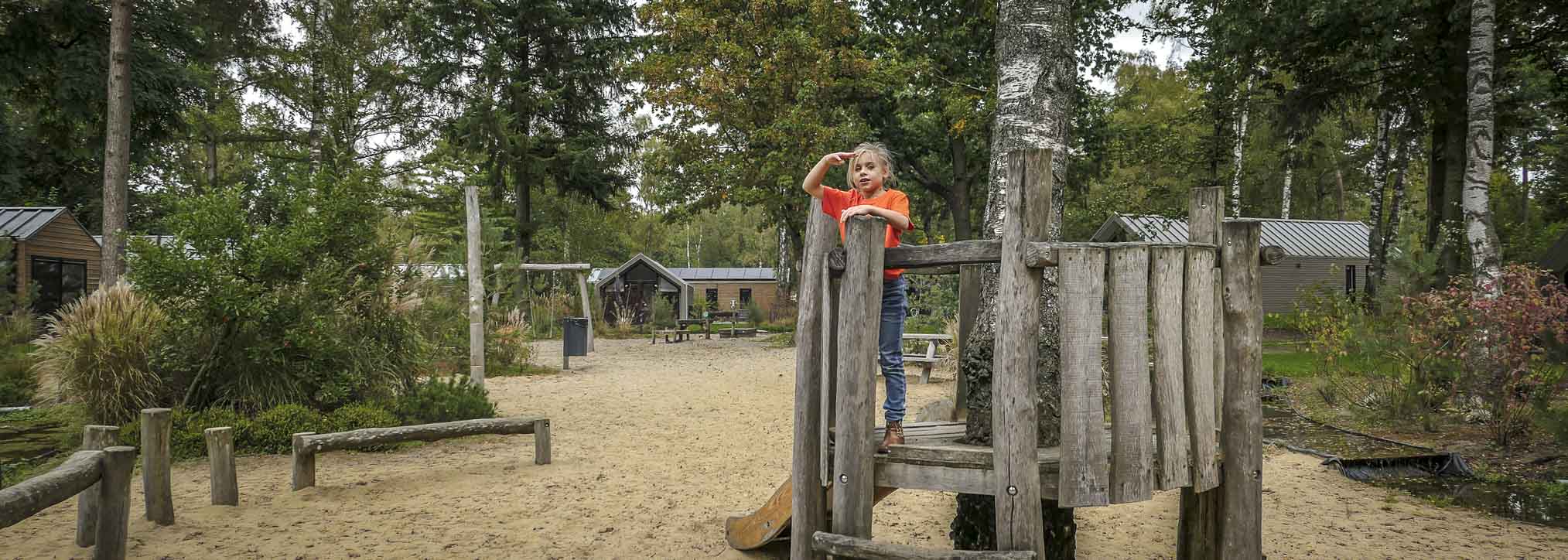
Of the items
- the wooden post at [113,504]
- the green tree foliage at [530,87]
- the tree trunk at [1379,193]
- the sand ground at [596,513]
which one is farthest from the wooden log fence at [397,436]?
the green tree foliage at [530,87]

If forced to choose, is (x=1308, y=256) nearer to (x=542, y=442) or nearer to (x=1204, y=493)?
(x=542, y=442)

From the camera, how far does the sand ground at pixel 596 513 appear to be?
5156 millimetres

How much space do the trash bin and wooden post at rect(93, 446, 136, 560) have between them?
1255 cm

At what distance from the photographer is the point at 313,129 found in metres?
24.8

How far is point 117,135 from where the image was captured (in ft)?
42.7

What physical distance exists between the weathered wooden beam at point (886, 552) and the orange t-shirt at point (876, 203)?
1.17 metres

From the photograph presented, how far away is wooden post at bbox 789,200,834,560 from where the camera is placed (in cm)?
359

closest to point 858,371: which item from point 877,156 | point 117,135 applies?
point 877,156

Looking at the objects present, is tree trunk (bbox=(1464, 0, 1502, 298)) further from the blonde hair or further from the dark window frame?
the dark window frame

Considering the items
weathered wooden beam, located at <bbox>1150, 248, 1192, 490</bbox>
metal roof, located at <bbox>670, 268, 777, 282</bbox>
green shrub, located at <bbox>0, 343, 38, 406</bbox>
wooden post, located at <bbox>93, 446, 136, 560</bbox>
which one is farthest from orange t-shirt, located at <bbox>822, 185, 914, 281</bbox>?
metal roof, located at <bbox>670, 268, 777, 282</bbox>

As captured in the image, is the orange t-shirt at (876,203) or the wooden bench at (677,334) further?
the wooden bench at (677,334)

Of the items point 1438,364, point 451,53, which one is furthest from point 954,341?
point 451,53

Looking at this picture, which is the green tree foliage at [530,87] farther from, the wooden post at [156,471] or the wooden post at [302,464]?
the wooden post at [156,471]

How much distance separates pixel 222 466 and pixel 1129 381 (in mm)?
6205
